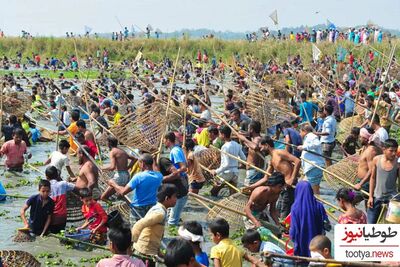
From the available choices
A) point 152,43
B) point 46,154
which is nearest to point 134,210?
point 46,154

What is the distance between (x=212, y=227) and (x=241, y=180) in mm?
8908

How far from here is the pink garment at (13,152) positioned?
15.5 m

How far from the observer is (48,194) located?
10.4 m

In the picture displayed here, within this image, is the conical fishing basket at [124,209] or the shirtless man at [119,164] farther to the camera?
the shirtless man at [119,164]

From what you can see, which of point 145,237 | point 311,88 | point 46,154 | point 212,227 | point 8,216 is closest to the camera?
point 212,227

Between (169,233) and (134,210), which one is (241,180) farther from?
(134,210)

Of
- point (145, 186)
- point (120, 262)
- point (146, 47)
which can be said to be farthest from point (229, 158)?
point (146, 47)

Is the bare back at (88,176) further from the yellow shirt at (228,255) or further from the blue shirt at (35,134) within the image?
the blue shirt at (35,134)

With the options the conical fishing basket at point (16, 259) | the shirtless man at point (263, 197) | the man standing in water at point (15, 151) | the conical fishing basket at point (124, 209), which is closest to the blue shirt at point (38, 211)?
the conical fishing basket at point (124, 209)

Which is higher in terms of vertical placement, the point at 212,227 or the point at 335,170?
the point at 212,227

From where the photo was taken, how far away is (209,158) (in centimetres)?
1397

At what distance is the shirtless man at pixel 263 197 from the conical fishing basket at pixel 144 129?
13.3ft

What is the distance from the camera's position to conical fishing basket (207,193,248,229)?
10.9 metres

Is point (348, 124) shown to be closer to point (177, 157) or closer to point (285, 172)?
point (285, 172)
